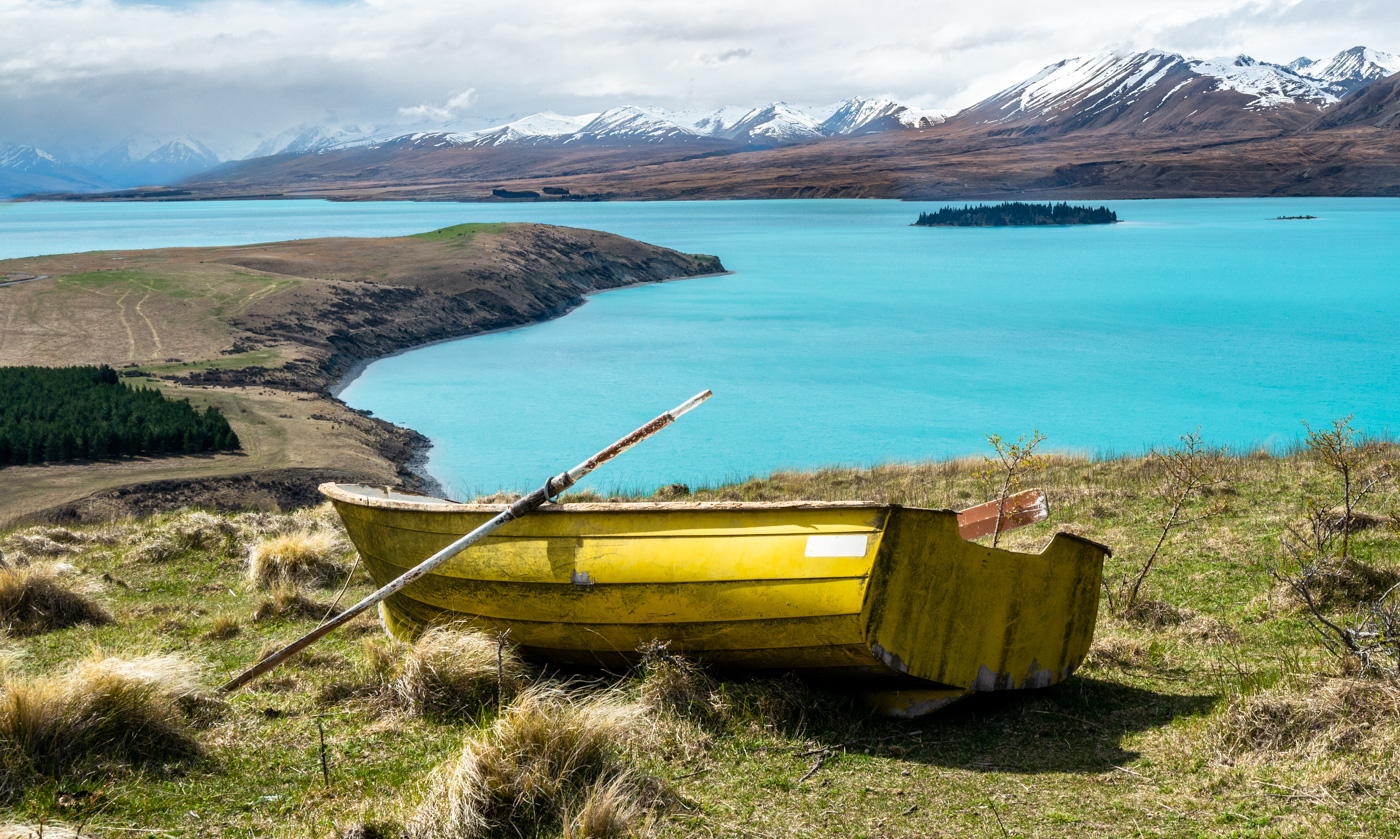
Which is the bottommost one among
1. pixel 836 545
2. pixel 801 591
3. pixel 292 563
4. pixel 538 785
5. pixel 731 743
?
pixel 292 563

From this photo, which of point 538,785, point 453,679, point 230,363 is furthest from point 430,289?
point 538,785

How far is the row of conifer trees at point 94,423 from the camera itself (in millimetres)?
25109

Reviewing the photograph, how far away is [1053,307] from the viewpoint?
6462 cm

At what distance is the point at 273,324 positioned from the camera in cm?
4553

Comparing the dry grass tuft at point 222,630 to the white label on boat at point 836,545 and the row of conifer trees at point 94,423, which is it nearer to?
the white label on boat at point 836,545

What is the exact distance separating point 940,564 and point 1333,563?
531 centimetres

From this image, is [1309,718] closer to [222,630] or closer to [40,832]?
[40,832]

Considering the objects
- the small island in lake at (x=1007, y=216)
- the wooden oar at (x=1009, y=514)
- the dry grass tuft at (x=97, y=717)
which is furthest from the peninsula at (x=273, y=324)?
the small island in lake at (x=1007, y=216)

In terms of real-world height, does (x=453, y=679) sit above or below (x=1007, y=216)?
below

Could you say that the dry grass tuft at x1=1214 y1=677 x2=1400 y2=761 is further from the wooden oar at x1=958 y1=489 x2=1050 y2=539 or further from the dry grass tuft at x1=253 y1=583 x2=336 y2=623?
the dry grass tuft at x1=253 y1=583 x2=336 y2=623

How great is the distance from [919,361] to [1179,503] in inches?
1584

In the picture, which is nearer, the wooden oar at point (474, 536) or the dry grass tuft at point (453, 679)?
the dry grass tuft at point (453, 679)

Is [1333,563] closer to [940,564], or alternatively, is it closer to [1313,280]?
[940,564]

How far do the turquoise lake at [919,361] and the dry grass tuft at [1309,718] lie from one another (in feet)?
65.5
